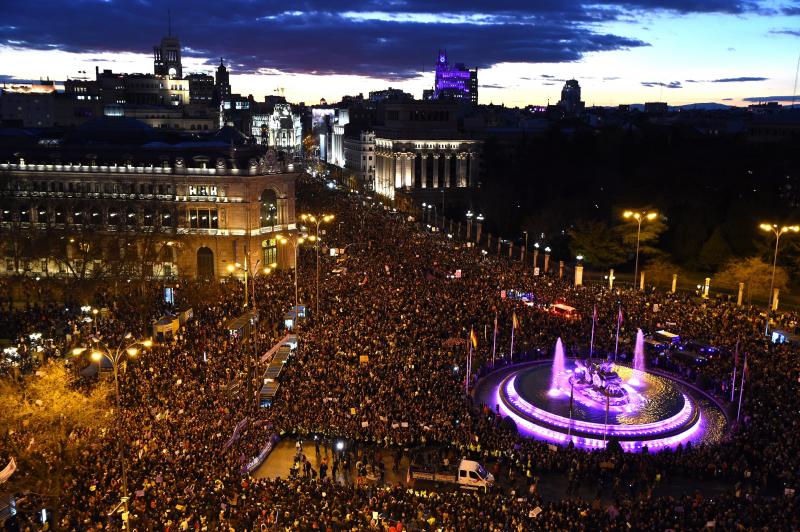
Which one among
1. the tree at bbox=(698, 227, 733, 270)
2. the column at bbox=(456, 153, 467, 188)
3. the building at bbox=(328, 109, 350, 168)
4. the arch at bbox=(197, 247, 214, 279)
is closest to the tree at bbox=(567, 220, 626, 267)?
the tree at bbox=(698, 227, 733, 270)

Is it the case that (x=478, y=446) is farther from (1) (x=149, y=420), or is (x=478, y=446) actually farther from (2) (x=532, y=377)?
(1) (x=149, y=420)

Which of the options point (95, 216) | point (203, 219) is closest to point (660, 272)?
point (203, 219)

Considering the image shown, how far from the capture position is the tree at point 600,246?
58.9m

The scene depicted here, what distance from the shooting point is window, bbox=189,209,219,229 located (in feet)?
191

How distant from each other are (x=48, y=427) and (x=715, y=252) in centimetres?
4937

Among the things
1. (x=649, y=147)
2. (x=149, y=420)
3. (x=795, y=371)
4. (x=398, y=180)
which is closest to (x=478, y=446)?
(x=149, y=420)

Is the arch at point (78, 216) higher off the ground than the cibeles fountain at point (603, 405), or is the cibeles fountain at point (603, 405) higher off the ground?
the arch at point (78, 216)

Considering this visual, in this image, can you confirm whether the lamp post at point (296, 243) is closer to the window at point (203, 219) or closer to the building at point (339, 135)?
the window at point (203, 219)

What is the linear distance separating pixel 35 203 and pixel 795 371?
186 ft

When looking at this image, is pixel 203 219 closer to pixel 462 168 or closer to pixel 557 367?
pixel 557 367

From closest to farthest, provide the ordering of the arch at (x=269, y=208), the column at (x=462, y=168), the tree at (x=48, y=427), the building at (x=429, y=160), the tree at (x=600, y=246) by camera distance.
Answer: the tree at (x=48, y=427) → the tree at (x=600, y=246) → the arch at (x=269, y=208) → the building at (x=429, y=160) → the column at (x=462, y=168)

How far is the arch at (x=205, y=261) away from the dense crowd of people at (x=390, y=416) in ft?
34.2

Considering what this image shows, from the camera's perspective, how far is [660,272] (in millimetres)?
54594

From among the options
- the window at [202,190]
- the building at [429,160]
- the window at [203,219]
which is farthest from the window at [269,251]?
the building at [429,160]
